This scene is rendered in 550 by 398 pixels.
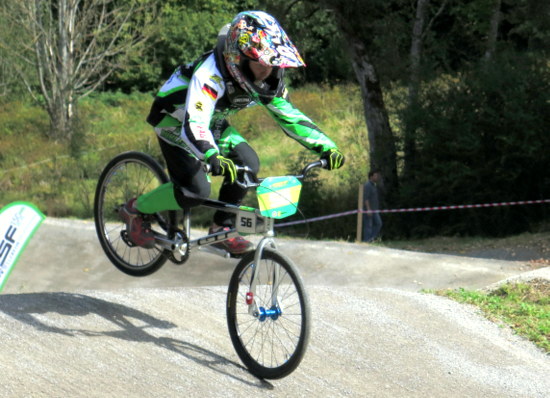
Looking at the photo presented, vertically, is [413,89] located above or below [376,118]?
above

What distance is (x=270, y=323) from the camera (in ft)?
18.5

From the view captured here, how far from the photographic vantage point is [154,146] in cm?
3294

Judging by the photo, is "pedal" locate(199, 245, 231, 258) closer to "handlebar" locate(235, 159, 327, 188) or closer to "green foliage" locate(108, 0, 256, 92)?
"handlebar" locate(235, 159, 327, 188)

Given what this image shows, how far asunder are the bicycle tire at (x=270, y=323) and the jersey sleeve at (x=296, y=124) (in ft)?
2.86

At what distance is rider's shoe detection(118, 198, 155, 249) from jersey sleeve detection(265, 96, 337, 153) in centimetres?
155

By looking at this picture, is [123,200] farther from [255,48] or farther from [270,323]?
[255,48]

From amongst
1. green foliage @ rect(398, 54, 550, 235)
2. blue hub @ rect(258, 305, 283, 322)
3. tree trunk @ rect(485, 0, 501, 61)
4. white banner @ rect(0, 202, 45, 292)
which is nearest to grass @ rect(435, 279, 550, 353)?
blue hub @ rect(258, 305, 283, 322)

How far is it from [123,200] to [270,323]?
87.7 inches

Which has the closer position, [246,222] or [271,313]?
[271,313]

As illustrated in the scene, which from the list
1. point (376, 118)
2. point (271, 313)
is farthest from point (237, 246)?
point (376, 118)

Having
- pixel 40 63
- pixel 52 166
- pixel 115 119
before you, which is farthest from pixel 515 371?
pixel 115 119

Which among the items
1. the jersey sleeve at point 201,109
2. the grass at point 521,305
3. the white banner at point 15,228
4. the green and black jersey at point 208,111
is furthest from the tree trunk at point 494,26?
the white banner at point 15,228

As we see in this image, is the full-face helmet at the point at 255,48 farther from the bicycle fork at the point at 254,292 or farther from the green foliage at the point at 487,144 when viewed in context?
the green foliage at the point at 487,144

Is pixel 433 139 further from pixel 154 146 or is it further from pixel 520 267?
pixel 154 146
